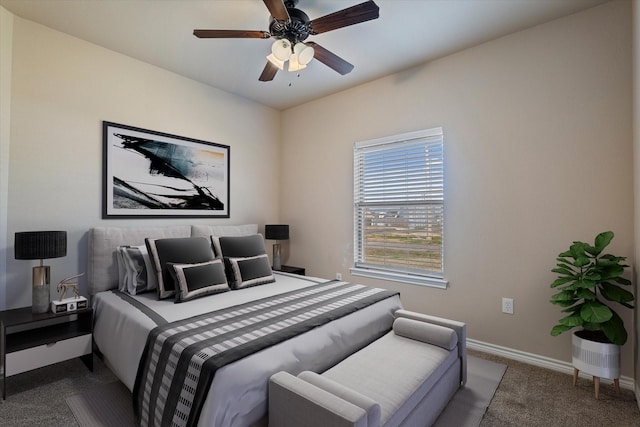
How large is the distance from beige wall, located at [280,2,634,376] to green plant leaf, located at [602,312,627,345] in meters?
0.41

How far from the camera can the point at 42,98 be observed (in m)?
2.62

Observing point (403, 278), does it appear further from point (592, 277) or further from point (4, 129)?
point (4, 129)

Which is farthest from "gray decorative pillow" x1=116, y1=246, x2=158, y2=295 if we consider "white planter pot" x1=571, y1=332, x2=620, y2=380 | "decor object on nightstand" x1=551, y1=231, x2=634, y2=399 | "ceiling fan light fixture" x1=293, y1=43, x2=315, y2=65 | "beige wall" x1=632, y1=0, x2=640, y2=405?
"beige wall" x1=632, y1=0, x2=640, y2=405

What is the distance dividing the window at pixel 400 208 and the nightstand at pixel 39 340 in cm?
268

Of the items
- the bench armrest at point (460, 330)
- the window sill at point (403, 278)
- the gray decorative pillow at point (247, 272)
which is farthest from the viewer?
the window sill at point (403, 278)

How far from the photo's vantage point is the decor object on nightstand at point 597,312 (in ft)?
6.72

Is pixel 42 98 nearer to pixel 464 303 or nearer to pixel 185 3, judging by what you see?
pixel 185 3

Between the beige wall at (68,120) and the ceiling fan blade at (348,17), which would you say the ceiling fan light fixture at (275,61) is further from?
the beige wall at (68,120)

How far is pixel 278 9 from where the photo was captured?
1.92 meters

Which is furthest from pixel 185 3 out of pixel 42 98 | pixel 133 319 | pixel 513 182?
pixel 513 182

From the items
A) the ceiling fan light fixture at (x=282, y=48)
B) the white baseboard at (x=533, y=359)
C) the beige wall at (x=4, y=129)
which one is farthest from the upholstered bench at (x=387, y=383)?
the beige wall at (x=4, y=129)

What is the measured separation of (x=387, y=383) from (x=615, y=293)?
1.73 m

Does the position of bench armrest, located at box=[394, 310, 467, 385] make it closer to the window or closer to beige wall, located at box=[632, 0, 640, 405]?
the window

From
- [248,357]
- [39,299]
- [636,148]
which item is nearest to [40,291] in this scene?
[39,299]
